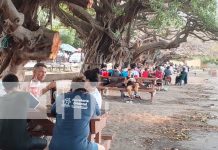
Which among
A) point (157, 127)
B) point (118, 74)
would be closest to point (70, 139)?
point (157, 127)

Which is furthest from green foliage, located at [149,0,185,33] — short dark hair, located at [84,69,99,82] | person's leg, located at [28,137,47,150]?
person's leg, located at [28,137,47,150]

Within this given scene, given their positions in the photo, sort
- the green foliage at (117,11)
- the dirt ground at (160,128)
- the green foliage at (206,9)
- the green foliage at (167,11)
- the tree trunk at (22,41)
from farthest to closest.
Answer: the green foliage at (117,11), the green foliage at (206,9), the green foliage at (167,11), the dirt ground at (160,128), the tree trunk at (22,41)

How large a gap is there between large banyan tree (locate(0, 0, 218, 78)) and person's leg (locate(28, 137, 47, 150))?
4.15 meters

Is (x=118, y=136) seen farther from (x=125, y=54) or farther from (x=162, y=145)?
(x=125, y=54)

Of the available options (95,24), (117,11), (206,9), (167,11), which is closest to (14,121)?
A: (167,11)

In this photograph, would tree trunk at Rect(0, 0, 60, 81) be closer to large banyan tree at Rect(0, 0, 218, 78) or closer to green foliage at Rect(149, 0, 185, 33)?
large banyan tree at Rect(0, 0, 218, 78)

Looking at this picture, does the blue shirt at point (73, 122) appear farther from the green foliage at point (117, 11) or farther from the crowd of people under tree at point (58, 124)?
the green foliage at point (117, 11)

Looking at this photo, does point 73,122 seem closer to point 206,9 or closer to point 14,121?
point 14,121

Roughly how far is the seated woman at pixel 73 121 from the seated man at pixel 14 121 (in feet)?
1.34

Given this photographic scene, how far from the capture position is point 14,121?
17.9 ft

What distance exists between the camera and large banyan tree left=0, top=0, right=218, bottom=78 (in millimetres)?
10148

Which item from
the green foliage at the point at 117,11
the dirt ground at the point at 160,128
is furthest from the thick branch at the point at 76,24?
the dirt ground at the point at 160,128

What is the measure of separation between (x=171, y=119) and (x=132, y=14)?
7.46 meters

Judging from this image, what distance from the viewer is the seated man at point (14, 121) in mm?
5465
